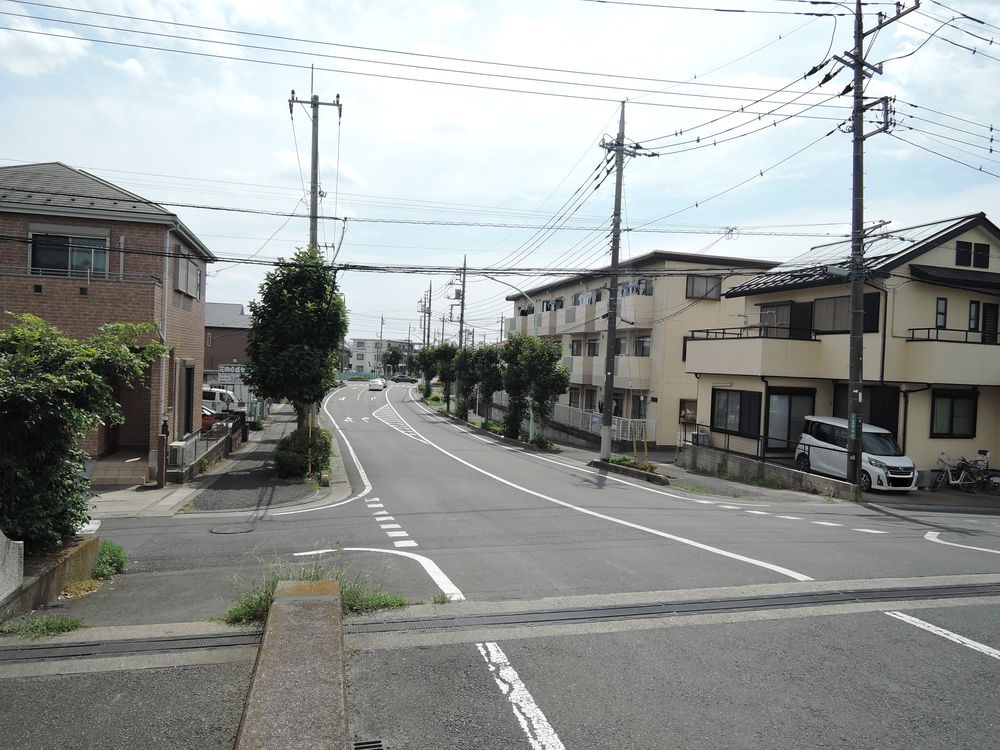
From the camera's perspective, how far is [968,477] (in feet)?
73.3

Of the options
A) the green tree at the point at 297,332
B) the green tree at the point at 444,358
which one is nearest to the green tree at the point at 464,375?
the green tree at the point at 444,358

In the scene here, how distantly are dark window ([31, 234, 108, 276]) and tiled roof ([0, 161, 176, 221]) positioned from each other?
81 centimetres

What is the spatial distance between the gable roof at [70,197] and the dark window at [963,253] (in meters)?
24.1

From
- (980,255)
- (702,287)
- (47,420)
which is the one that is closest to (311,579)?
(47,420)

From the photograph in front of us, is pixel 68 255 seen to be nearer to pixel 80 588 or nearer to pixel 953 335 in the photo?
pixel 80 588

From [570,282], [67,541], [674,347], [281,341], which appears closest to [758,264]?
[674,347]

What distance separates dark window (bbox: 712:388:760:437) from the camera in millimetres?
25766

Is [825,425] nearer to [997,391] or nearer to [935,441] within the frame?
[935,441]

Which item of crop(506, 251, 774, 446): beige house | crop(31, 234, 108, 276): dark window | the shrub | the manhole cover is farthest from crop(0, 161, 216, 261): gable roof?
crop(506, 251, 774, 446): beige house

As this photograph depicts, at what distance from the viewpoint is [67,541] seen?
323 inches

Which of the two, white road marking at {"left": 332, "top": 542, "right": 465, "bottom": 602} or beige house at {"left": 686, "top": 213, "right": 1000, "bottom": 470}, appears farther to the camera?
beige house at {"left": 686, "top": 213, "right": 1000, "bottom": 470}

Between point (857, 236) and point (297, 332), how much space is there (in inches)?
636

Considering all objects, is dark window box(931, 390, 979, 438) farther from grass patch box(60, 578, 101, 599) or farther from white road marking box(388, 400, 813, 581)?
grass patch box(60, 578, 101, 599)

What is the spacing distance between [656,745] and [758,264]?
134 feet
